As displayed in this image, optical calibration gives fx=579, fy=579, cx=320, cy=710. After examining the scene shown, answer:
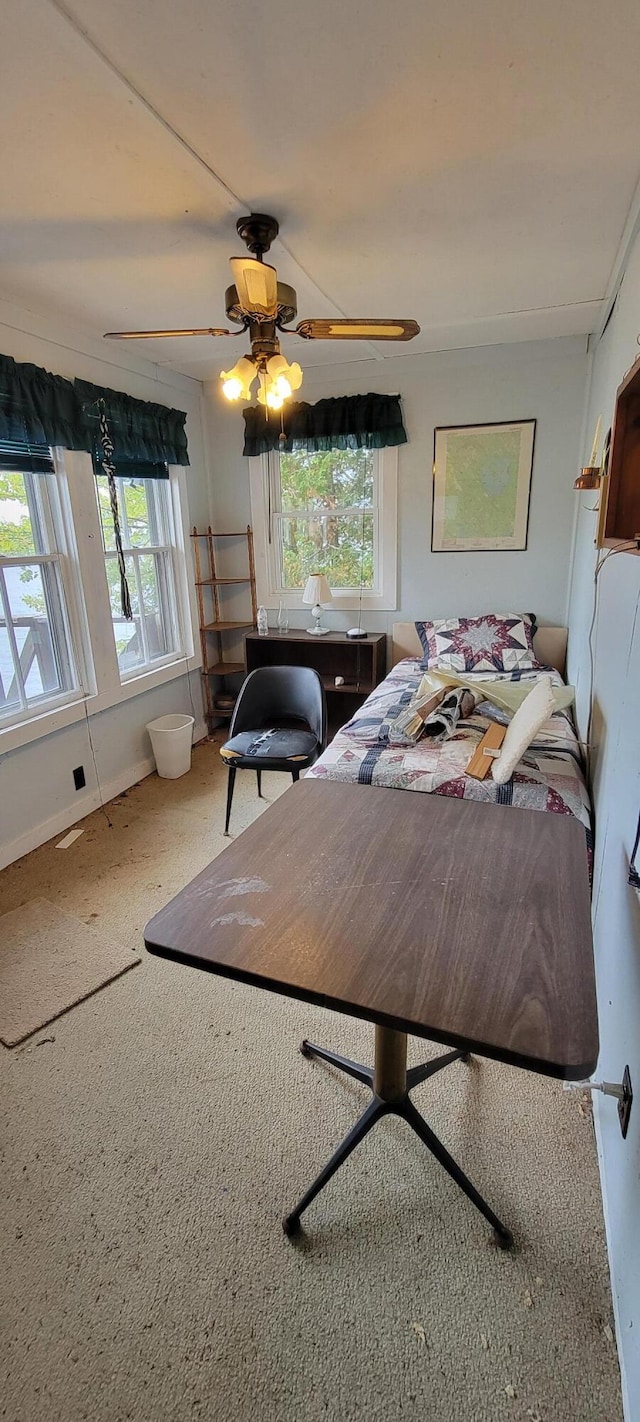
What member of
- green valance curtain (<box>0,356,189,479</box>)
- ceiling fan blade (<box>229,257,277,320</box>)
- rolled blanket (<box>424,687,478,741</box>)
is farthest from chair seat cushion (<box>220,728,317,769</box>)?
ceiling fan blade (<box>229,257,277,320</box>)

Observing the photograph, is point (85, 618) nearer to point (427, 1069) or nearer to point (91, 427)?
point (91, 427)

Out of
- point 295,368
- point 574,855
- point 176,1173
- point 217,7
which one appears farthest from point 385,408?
point 176,1173

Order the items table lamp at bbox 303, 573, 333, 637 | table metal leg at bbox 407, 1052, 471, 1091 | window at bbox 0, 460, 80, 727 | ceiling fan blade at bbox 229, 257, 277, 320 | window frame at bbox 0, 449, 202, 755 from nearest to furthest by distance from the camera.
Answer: table metal leg at bbox 407, 1052, 471, 1091, ceiling fan blade at bbox 229, 257, 277, 320, window at bbox 0, 460, 80, 727, window frame at bbox 0, 449, 202, 755, table lamp at bbox 303, 573, 333, 637

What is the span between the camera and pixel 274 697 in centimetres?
302

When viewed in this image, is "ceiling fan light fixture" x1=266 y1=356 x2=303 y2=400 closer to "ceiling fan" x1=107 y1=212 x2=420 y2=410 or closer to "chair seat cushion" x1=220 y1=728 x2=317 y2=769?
"ceiling fan" x1=107 y1=212 x2=420 y2=410


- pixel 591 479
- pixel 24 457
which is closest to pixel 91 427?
pixel 24 457

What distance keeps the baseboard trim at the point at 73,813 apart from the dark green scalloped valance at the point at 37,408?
1.73 m

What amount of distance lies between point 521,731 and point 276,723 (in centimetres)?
156

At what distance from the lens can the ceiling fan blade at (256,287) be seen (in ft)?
5.26

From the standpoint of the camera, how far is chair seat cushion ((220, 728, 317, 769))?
104 inches

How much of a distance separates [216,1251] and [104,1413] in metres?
0.28

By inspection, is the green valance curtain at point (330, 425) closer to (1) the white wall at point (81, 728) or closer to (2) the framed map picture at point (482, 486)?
(2) the framed map picture at point (482, 486)

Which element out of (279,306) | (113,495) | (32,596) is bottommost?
(32,596)

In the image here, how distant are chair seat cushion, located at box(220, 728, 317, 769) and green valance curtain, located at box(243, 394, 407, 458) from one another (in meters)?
1.86
